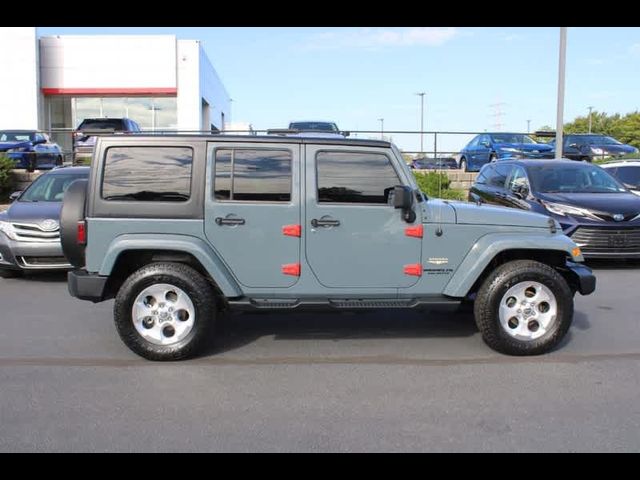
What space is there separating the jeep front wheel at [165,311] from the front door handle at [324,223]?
1015mm

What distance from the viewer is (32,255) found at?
804 centimetres

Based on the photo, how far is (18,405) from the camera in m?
4.14

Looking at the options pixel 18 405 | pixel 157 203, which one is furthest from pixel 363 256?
pixel 18 405

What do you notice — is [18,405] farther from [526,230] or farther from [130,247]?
[526,230]

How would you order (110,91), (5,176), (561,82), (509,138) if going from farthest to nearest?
(110,91)
(509,138)
(5,176)
(561,82)

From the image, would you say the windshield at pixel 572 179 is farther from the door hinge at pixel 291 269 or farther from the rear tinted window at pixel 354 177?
the door hinge at pixel 291 269

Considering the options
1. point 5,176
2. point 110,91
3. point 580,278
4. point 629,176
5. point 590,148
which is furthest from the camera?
point 110,91

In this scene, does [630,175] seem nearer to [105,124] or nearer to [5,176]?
[5,176]

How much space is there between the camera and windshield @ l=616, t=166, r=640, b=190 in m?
12.5

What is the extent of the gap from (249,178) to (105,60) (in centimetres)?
2993

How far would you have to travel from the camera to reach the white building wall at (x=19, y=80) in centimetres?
3048

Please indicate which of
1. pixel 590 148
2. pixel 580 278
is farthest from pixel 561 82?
pixel 580 278

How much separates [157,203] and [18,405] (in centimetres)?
181

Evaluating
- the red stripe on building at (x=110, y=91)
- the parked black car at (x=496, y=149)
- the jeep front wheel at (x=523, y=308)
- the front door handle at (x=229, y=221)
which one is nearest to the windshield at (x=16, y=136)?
the red stripe on building at (x=110, y=91)
